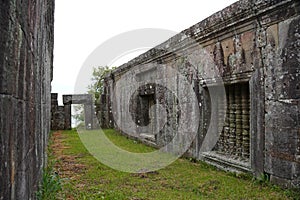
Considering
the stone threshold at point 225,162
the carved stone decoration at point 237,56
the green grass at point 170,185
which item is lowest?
the green grass at point 170,185

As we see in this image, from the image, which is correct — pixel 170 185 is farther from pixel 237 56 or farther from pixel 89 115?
pixel 89 115

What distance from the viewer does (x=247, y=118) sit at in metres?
5.22

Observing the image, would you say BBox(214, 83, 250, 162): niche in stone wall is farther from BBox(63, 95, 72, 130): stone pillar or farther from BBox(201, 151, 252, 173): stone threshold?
BBox(63, 95, 72, 130): stone pillar

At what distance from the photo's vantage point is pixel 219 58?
18.1 feet

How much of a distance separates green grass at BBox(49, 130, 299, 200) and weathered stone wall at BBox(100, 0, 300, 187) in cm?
23

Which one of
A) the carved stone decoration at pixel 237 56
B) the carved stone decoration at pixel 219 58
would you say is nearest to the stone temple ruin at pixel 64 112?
the carved stone decoration at pixel 219 58

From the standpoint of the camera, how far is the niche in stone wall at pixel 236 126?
523cm

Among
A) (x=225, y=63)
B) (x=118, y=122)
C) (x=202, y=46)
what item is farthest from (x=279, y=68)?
(x=118, y=122)

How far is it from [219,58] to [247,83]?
26.5 inches

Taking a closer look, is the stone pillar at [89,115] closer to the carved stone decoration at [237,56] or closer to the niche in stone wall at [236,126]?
the niche in stone wall at [236,126]

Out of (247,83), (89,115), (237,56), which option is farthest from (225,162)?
(89,115)

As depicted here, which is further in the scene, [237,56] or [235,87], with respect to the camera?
[235,87]

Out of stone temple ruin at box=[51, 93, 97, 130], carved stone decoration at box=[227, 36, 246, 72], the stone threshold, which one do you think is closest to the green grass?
the stone threshold

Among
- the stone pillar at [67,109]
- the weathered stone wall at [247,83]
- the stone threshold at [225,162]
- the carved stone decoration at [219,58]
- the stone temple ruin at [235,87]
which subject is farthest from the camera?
the stone pillar at [67,109]
